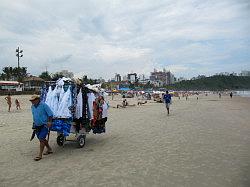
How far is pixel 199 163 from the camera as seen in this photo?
6.92 m

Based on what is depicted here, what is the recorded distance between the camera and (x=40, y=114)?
7.74 meters

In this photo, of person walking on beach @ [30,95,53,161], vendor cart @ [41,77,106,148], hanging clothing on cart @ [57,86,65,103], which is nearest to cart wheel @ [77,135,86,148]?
vendor cart @ [41,77,106,148]

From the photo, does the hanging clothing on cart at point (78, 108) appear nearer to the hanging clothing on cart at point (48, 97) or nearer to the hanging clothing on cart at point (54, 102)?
the hanging clothing on cart at point (54, 102)

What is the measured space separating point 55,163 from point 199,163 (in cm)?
329

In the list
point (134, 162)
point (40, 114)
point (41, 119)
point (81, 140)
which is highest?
point (40, 114)

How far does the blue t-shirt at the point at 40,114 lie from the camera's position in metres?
7.71

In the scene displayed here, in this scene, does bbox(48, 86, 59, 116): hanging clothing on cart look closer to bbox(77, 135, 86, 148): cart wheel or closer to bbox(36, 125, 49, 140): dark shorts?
bbox(36, 125, 49, 140): dark shorts

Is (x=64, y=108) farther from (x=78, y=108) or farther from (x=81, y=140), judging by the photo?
(x=81, y=140)

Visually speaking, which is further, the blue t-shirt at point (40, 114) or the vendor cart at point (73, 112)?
the vendor cart at point (73, 112)

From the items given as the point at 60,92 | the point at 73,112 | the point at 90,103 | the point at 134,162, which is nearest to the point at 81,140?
the point at 73,112

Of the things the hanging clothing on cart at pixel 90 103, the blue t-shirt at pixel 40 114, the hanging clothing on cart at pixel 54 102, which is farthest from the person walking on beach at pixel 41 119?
the hanging clothing on cart at pixel 90 103

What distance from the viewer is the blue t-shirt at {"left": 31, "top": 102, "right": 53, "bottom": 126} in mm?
7707

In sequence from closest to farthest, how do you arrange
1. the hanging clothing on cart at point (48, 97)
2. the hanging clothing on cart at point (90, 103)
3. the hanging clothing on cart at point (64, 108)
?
the hanging clothing on cart at point (64, 108) → the hanging clothing on cart at point (48, 97) → the hanging clothing on cart at point (90, 103)

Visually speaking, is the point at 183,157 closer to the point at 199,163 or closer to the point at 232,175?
the point at 199,163
